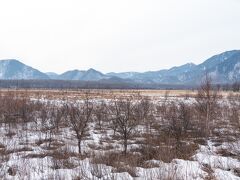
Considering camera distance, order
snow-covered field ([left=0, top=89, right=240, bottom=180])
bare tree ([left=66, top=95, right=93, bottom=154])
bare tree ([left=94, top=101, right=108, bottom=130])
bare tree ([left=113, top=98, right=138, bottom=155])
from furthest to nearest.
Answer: bare tree ([left=94, top=101, right=108, bottom=130])
bare tree ([left=113, top=98, right=138, bottom=155])
bare tree ([left=66, top=95, right=93, bottom=154])
snow-covered field ([left=0, top=89, right=240, bottom=180])

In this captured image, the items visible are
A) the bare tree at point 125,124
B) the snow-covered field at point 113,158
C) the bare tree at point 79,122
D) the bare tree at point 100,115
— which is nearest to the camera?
the snow-covered field at point 113,158

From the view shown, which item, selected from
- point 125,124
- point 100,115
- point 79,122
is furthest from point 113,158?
point 100,115

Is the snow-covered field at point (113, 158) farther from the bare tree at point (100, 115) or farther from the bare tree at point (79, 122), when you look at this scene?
the bare tree at point (100, 115)

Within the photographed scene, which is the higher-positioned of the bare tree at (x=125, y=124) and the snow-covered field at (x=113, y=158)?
the bare tree at (x=125, y=124)

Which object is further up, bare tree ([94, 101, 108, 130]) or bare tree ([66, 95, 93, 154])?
bare tree ([66, 95, 93, 154])

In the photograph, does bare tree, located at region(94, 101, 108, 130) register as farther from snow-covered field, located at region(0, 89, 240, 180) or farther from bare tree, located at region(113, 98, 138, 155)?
snow-covered field, located at region(0, 89, 240, 180)

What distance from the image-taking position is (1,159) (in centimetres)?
834

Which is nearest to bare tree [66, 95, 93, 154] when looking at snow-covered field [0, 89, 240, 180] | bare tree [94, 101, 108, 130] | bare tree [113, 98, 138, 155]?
snow-covered field [0, 89, 240, 180]

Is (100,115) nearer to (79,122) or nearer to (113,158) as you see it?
(79,122)

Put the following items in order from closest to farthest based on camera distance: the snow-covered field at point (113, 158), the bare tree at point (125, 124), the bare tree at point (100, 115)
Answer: the snow-covered field at point (113, 158) < the bare tree at point (125, 124) < the bare tree at point (100, 115)

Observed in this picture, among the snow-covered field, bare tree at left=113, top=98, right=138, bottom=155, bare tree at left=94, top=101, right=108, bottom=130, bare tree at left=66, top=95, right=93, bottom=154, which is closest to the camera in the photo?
the snow-covered field

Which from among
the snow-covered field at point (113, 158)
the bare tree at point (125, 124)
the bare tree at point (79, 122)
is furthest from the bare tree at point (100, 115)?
the snow-covered field at point (113, 158)

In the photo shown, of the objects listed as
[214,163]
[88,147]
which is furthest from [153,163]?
[88,147]

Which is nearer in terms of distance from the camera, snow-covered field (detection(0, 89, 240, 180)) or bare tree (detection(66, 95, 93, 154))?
snow-covered field (detection(0, 89, 240, 180))
